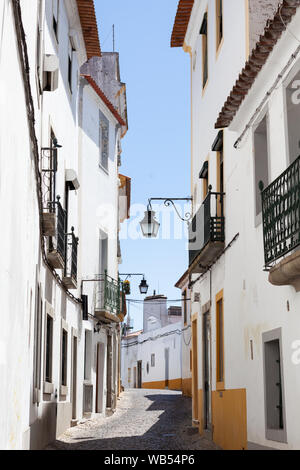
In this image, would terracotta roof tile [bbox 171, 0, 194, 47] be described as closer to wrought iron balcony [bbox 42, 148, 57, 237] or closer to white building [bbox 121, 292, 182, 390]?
wrought iron balcony [bbox 42, 148, 57, 237]

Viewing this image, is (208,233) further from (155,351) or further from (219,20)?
(155,351)

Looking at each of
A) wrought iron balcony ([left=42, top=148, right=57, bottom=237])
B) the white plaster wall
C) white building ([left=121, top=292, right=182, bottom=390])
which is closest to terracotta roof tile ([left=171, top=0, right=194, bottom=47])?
the white plaster wall

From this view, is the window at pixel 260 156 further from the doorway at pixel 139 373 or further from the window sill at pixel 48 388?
the doorway at pixel 139 373

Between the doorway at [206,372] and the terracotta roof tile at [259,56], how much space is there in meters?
5.22

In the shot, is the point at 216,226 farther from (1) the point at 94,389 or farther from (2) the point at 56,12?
(1) the point at 94,389

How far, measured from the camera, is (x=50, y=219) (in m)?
11.5

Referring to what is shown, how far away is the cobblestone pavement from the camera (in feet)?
44.4

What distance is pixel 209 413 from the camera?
15.0 m

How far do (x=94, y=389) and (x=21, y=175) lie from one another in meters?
15.5

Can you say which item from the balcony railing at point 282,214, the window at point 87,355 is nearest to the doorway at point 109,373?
the window at point 87,355

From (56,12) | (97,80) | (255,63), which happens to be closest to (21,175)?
(255,63)

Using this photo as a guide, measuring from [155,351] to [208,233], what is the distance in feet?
109

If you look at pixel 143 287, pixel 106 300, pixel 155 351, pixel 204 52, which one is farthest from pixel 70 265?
pixel 155 351

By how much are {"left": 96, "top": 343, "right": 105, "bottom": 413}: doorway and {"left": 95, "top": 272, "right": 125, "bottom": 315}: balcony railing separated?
4.08ft
